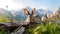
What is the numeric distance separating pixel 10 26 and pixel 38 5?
0.61 meters

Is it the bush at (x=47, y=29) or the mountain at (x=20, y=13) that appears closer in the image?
the bush at (x=47, y=29)

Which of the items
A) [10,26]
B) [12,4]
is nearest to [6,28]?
[10,26]

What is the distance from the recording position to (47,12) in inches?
217

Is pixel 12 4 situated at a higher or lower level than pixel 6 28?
higher

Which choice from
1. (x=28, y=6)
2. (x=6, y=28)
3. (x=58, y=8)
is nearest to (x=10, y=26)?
(x=6, y=28)

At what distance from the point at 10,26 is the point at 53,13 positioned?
2.56 ft

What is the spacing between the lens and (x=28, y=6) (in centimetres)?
548

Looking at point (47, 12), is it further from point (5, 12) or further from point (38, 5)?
point (5, 12)

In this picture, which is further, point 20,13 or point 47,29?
point 20,13

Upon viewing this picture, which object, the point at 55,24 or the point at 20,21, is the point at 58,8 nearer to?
the point at 55,24

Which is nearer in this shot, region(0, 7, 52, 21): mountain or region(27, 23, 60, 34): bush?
region(27, 23, 60, 34): bush

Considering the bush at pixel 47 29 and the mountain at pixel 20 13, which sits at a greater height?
the mountain at pixel 20 13

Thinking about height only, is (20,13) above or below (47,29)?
above

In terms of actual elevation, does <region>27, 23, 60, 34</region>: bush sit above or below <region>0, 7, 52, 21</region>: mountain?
below
